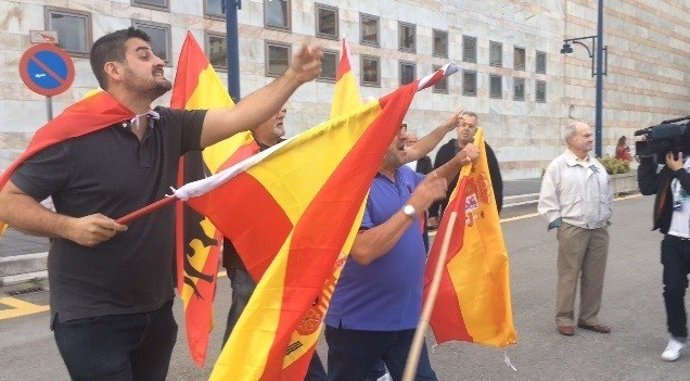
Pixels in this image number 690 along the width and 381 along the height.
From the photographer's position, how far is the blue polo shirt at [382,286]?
301 centimetres

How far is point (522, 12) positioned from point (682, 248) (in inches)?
989

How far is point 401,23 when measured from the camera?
22.4 m

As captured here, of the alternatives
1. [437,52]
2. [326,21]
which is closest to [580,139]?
[326,21]

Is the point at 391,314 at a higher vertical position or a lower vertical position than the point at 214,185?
lower

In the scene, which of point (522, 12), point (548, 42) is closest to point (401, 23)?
point (522, 12)

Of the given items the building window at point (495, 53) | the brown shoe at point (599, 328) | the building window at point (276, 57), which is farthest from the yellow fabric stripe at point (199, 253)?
the building window at point (495, 53)

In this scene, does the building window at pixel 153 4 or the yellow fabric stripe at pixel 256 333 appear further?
the building window at pixel 153 4

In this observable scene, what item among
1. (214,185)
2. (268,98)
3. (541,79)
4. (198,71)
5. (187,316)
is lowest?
(187,316)

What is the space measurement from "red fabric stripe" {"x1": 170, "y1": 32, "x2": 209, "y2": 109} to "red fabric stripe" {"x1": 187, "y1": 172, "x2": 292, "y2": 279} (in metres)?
2.09

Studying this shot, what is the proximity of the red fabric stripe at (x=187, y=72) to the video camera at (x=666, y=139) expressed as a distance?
3.21m

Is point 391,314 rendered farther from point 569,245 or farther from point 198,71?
point 569,245

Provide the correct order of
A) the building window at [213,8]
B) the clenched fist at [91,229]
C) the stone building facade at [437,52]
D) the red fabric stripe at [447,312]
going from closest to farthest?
the clenched fist at [91,229] < the red fabric stripe at [447,312] < the stone building facade at [437,52] < the building window at [213,8]

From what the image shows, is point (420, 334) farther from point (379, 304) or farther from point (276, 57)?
point (276, 57)

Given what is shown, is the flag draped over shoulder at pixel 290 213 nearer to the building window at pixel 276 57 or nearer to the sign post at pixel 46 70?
the sign post at pixel 46 70
